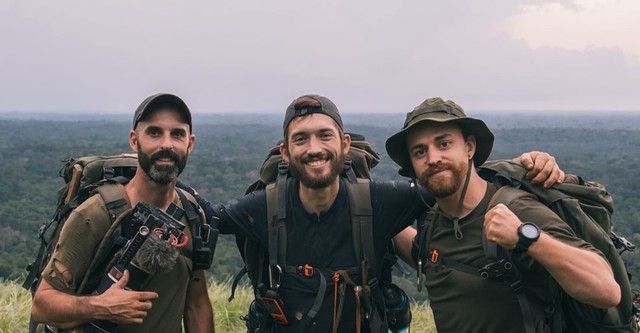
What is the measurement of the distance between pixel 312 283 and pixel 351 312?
11.7 inches

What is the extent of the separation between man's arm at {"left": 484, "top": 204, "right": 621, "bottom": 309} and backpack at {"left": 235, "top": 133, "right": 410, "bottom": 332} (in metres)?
1.02

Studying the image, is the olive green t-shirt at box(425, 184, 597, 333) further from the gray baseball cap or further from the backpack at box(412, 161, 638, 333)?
the gray baseball cap

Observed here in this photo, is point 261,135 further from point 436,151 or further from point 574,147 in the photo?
point 436,151

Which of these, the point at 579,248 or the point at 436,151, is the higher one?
the point at 436,151

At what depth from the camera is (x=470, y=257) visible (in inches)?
135

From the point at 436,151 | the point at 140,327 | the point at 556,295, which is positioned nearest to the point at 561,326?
the point at 556,295

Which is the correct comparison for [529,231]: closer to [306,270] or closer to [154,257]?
[306,270]

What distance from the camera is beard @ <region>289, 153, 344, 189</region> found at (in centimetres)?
380

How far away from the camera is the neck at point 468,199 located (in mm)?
3594

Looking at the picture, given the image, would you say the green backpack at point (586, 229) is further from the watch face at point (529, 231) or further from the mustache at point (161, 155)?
the mustache at point (161, 155)

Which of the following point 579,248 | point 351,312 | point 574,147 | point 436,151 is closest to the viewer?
point 579,248

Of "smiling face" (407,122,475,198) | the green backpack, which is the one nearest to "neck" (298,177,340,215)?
"smiling face" (407,122,475,198)

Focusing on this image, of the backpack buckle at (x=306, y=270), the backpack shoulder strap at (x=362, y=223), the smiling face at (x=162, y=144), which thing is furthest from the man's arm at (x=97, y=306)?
the backpack shoulder strap at (x=362, y=223)

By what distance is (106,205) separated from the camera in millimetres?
3635
